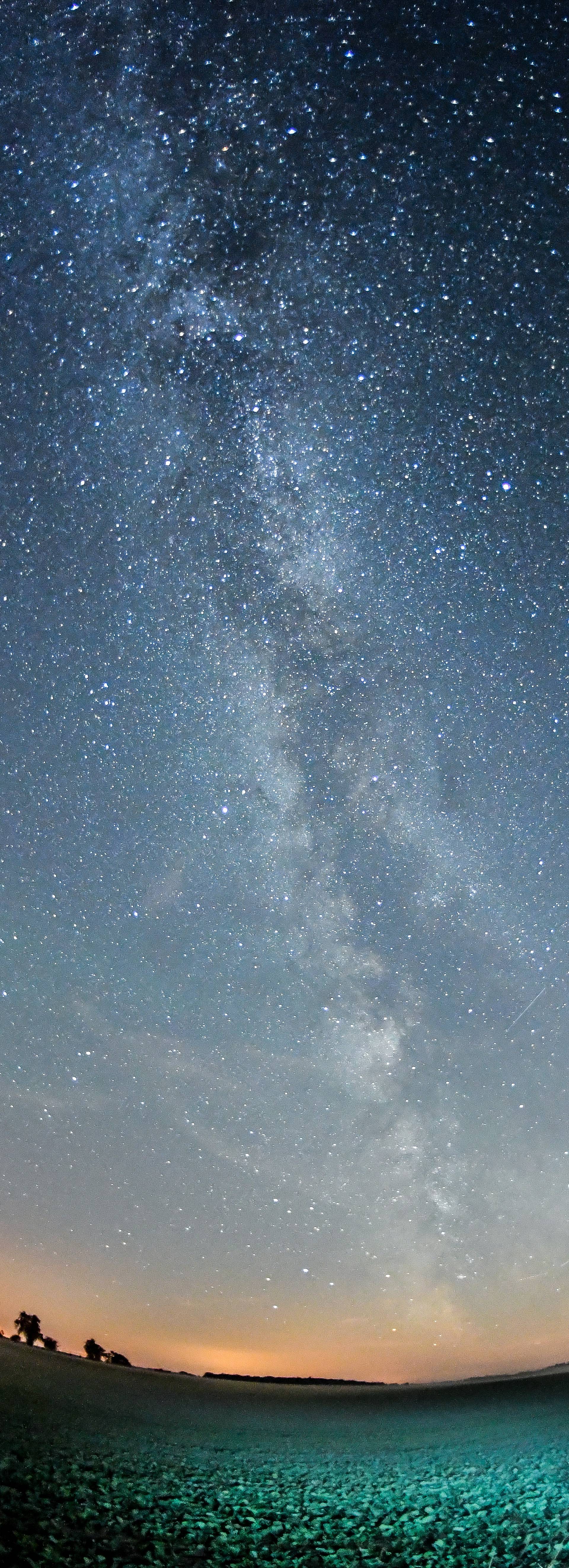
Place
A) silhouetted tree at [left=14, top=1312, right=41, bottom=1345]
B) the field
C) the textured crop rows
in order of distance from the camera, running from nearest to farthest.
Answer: the textured crop rows, the field, silhouetted tree at [left=14, top=1312, right=41, bottom=1345]

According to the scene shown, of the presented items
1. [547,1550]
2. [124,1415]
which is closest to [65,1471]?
[547,1550]

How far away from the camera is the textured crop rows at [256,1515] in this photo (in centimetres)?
896

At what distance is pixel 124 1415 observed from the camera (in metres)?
25.1

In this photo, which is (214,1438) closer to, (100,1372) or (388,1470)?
(388,1470)

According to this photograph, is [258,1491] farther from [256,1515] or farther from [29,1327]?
[29,1327]

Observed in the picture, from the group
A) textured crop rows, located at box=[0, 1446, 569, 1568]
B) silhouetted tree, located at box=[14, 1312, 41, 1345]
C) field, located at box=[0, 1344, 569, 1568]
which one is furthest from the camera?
silhouetted tree, located at box=[14, 1312, 41, 1345]

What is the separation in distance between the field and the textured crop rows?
4 centimetres

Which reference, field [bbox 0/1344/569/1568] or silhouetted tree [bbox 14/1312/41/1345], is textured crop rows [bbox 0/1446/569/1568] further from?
silhouetted tree [bbox 14/1312/41/1345]

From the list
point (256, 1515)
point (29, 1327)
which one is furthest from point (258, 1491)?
point (29, 1327)

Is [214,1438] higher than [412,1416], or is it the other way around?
[214,1438]

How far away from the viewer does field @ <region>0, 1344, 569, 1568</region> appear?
938 cm

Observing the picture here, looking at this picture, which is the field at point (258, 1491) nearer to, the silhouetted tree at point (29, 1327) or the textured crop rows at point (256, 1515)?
the textured crop rows at point (256, 1515)

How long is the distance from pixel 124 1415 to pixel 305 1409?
115 feet

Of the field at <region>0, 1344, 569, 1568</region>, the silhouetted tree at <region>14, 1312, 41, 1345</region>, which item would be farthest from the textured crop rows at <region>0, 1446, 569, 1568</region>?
the silhouetted tree at <region>14, 1312, 41, 1345</region>
